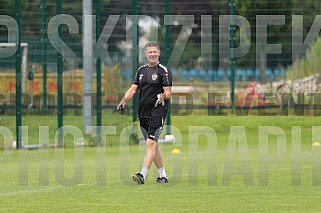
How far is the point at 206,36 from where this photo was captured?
28.2 meters

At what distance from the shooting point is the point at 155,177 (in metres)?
14.4

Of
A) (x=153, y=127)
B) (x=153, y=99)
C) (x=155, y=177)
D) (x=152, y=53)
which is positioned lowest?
(x=155, y=177)

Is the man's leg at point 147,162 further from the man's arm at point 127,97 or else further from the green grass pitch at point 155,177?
the man's arm at point 127,97

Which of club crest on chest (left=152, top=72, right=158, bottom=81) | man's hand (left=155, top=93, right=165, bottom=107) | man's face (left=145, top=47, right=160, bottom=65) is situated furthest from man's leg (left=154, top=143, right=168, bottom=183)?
man's face (left=145, top=47, right=160, bottom=65)

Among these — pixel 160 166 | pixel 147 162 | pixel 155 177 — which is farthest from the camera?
pixel 155 177

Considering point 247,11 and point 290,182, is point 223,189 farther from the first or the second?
point 247,11

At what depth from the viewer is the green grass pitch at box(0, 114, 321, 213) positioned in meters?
11.0

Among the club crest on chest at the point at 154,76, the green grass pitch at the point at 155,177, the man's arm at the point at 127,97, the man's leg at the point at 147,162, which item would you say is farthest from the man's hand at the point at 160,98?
the green grass pitch at the point at 155,177

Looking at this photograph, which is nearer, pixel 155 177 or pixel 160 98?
pixel 160 98

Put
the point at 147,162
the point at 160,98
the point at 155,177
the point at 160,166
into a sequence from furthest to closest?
1. the point at 155,177
2. the point at 160,166
3. the point at 160,98
4. the point at 147,162

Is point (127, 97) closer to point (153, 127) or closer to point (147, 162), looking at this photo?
point (153, 127)

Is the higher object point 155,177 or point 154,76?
point 154,76

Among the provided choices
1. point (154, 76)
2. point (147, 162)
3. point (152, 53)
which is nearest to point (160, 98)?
point (154, 76)

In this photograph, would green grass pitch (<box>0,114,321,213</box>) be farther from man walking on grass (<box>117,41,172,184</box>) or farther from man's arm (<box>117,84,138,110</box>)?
man's arm (<box>117,84,138,110</box>)
